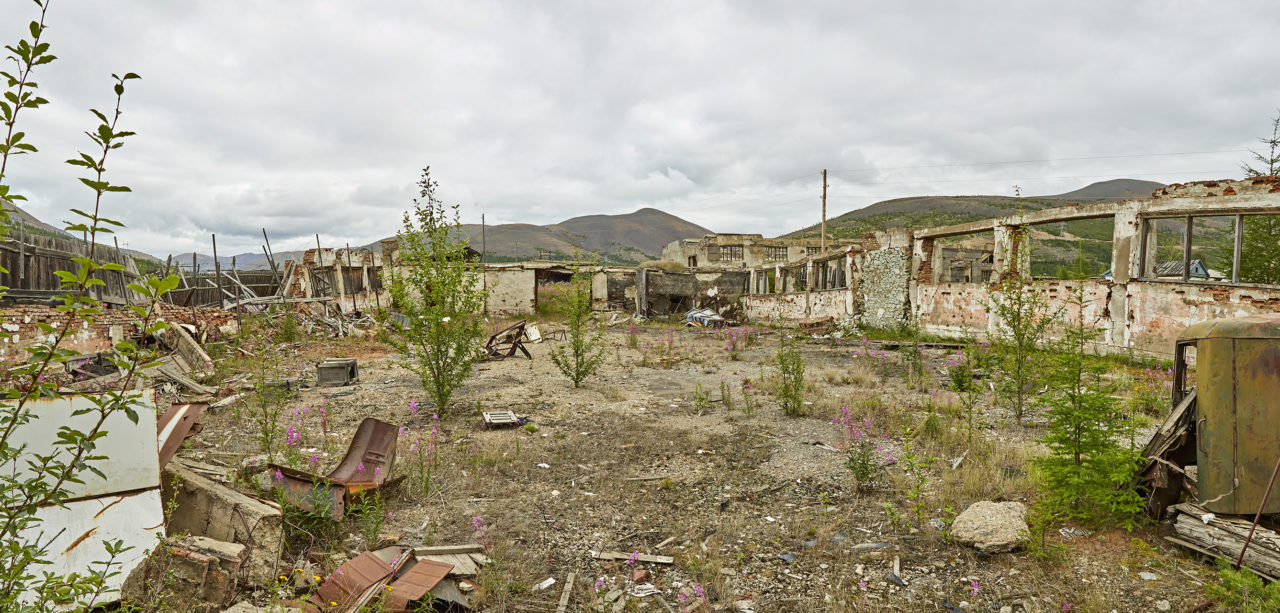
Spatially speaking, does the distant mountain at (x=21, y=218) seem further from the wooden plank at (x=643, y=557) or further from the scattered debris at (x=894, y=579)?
the scattered debris at (x=894, y=579)

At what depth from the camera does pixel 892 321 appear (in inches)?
621

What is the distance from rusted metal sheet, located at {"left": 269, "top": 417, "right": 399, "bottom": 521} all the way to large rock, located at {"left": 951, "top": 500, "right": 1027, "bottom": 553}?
404 cm

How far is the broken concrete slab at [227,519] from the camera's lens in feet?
10.8

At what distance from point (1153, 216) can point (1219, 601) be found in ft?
31.7

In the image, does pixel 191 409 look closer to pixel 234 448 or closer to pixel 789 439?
pixel 234 448

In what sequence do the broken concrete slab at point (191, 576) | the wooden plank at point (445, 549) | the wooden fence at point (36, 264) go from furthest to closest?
the wooden fence at point (36, 264) → the wooden plank at point (445, 549) → the broken concrete slab at point (191, 576)

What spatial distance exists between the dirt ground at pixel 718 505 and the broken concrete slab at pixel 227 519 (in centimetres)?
33


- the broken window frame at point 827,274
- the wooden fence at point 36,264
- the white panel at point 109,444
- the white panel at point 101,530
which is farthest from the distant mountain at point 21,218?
the broken window frame at point 827,274

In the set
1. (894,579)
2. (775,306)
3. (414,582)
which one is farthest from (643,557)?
(775,306)

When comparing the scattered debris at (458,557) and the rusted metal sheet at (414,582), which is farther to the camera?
the scattered debris at (458,557)

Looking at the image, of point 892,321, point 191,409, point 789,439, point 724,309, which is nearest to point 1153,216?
point 892,321

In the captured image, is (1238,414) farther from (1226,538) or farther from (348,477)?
(348,477)

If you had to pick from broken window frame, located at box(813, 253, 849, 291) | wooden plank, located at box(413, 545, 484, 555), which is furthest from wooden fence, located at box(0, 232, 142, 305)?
broken window frame, located at box(813, 253, 849, 291)

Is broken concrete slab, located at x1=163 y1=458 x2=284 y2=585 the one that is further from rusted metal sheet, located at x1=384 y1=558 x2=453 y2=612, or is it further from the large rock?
the large rock
